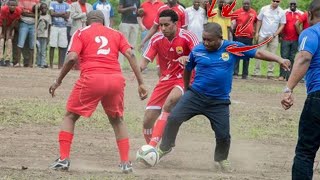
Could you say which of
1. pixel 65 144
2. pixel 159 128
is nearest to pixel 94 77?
pixel 65 144

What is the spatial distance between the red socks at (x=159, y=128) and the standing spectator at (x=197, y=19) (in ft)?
36.4

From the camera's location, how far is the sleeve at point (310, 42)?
8.67 meters

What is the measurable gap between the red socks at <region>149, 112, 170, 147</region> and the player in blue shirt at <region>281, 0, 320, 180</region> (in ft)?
9.61

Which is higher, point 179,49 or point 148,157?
point 179,49

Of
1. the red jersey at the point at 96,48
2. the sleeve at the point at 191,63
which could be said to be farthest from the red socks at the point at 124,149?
the sleeve at the point at 191,63

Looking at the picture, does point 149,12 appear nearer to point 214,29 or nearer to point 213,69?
point 213,69

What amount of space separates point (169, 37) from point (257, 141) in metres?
2.94

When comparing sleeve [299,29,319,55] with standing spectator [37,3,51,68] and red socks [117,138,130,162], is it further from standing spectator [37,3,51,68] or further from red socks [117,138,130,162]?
standing spectator [37,3,51,68]

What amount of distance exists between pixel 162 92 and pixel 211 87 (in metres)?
1.13

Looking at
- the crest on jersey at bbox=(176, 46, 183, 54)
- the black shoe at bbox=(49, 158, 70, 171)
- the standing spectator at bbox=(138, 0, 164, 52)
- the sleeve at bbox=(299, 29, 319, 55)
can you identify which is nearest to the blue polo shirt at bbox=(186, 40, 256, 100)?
the crest on jersey at bbox=(176, 46, 183, 54)

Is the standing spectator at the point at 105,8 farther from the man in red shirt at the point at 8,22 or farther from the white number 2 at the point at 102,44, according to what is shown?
the white number 2 at the point at 102,44

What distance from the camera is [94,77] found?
33.7 feet

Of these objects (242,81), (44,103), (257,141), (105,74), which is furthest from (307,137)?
(242,81)

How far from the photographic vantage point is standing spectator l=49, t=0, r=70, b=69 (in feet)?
77.6
